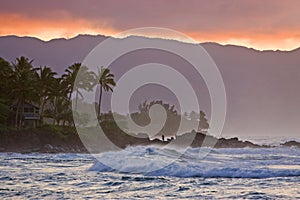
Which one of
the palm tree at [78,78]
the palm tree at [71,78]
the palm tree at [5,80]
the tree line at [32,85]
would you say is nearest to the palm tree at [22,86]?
the tree line at [32,85]

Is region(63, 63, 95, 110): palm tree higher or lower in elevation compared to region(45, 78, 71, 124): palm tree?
higher

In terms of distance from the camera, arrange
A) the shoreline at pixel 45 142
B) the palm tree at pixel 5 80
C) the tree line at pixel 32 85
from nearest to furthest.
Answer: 1. the shoreline at pixel 45 142
2. the tree line at pixel 32 85
3. the palm tree at pixel 5 80

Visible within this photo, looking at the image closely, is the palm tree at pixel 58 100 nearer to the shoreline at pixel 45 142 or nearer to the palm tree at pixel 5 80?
the shoreline at pixel 45 142

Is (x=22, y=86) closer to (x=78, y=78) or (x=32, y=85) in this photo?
(x=32, y=85)

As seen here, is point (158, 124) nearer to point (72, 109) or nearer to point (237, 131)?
point (237, 131)

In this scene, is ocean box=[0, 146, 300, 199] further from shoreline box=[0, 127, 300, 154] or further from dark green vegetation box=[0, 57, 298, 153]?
dark green vegetation box=[0, 57, 298, 153]

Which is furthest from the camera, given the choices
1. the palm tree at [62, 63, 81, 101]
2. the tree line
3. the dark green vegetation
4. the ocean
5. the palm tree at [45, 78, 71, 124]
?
the palm tree at [62, 63, 81, 101]

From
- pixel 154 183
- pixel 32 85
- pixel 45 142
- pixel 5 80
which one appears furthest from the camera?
pixel 5 80

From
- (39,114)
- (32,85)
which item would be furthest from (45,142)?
(39,114)

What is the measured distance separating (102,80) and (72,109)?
8.02 metres

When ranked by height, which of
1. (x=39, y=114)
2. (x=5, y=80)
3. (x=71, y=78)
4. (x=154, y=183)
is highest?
(x=71, y=78)

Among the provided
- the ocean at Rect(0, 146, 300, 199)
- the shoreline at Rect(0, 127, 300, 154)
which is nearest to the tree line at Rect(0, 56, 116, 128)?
the shoreline at Rect(0, 127, 300, 154)

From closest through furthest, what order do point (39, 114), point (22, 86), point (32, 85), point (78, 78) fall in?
point (22, 86) < point (32, 85) < point (39, 114) < point (78, 78)

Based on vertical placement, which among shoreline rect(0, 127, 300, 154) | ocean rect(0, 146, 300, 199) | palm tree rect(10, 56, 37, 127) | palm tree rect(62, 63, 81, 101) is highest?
palm tree rect(62, 63, 81, 101)
